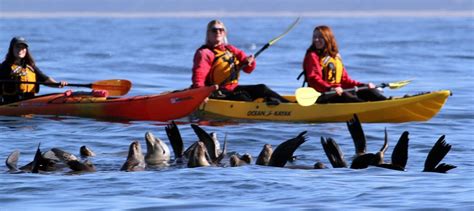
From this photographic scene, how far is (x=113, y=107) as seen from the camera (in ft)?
50.6

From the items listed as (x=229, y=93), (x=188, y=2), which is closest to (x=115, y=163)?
(x=229, y=93)

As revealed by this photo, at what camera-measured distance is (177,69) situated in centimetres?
2581

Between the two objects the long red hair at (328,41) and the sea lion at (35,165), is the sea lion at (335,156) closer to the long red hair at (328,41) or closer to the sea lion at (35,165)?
the sea lion at (35,165)

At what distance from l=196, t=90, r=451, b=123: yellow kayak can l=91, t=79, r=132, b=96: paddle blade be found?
4.99 feet

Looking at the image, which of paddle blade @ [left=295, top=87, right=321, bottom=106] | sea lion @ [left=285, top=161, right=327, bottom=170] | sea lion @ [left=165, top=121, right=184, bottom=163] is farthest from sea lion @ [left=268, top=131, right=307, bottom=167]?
paddle blade @ [left=295, top=87, right=321, bottom=106]

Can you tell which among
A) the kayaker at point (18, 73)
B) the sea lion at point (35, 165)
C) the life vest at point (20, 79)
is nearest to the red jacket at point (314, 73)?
the kayaker at point (18, 73)

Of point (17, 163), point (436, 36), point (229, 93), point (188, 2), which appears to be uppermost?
point (188, 2)

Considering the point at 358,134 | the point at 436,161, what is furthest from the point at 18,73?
the point at 436,161

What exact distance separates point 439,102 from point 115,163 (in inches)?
206

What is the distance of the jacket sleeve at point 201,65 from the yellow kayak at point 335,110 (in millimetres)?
333

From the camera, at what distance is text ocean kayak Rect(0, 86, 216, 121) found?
15248 mm

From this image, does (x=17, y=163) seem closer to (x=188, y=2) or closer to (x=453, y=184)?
(x=453, y=184)

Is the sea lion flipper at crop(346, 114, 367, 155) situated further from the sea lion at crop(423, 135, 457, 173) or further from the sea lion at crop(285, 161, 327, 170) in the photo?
the sea lion at crop(423, 135, 457, 173)

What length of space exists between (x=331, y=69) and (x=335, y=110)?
491mm
